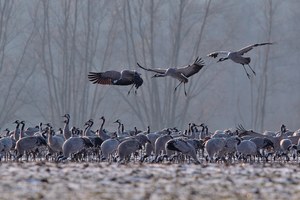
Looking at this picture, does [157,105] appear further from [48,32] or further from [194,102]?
[194,102]

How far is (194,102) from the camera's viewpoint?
220 feet

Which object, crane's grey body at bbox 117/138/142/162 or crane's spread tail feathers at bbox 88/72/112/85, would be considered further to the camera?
crane's spread tail feathers at bbox 88/72/112/85

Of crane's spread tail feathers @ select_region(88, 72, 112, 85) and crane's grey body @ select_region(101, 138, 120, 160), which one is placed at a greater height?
crane's spread tail feathers @ select_region(88, 72, 112, 85)

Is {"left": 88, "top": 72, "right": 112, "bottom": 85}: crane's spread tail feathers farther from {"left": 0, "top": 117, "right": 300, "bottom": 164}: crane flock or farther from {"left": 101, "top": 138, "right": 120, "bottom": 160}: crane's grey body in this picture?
{"left": 101, "top": 138, "right": 120, "bottom": 160}: crane's grey body

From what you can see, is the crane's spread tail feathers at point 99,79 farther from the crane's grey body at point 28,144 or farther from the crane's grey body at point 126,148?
the crane's grey body at point 126,148

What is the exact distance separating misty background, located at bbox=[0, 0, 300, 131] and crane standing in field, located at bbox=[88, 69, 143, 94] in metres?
27.3

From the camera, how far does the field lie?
1193cm

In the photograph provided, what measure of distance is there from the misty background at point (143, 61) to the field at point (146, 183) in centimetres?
3630

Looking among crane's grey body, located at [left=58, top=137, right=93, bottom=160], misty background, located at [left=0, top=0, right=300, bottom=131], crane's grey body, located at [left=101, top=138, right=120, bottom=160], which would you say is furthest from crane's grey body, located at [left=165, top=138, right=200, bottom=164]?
misty background, located at [left=0, top=0, right=300, bottom=131]

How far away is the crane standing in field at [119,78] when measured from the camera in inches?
942

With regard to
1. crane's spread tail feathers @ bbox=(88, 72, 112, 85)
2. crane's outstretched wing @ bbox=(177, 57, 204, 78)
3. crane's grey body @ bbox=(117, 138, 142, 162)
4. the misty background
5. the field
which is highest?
the misty background

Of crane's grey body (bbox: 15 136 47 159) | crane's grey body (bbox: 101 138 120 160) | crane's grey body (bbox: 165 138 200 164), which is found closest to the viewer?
crane's grey body (bbox: 165 138 200 164)

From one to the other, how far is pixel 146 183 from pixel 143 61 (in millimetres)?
41803

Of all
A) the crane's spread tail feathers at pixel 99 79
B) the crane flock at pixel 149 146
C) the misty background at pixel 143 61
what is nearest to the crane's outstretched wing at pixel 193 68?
the crane flock at pixel 149 146
